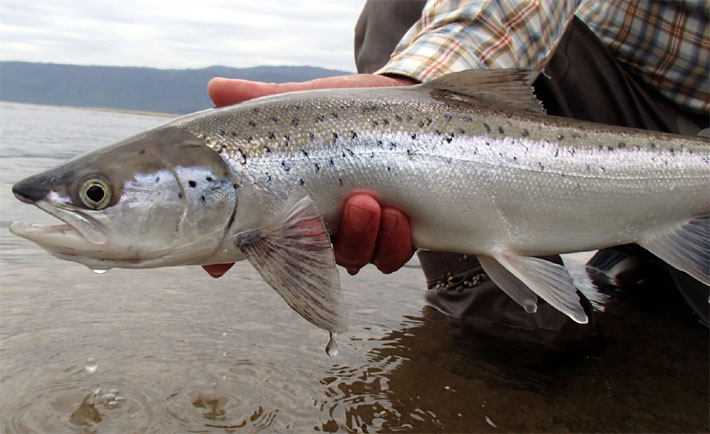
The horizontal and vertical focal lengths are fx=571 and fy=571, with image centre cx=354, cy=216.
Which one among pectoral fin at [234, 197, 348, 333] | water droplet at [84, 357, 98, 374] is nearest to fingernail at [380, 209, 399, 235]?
pectoral fin at [234, 197, 348, 333]

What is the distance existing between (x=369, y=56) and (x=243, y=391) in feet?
9.01

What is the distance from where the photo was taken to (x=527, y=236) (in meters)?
2.65

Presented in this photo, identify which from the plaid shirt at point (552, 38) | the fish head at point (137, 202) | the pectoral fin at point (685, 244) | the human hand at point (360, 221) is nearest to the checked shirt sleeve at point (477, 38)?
the plaid shirt at point (552, 38)

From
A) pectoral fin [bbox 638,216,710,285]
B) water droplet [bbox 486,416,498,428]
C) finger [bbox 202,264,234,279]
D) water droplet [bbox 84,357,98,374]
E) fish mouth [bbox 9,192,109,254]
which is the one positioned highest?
fish mouth [bbox 9,192,109,254]

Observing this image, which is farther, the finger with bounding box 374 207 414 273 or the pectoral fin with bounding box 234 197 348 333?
the finger with bounding box 374 207 414 273

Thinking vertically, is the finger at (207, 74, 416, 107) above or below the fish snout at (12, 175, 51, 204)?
above

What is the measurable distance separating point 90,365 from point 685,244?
298cm

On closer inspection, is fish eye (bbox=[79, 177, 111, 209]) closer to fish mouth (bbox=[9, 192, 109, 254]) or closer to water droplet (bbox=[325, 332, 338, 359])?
fish mouth (bbox=[9, 192, 109, 254])

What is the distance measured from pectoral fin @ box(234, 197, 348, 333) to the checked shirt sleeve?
122 cm

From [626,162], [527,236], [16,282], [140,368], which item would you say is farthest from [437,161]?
[16,282]

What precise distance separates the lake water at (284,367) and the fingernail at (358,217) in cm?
84

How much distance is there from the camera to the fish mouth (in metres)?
2.03

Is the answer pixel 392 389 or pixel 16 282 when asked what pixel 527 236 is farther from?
pixel 16 282

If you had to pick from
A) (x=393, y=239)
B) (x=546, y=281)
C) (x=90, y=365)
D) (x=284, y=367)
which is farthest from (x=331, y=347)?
(x=90, y=365)
